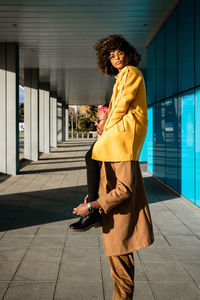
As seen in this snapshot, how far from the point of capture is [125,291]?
229cm

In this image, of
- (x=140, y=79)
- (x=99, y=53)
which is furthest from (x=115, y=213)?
(x=99, y=53)

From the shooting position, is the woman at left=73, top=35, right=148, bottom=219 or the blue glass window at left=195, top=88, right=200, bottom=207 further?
the blue glass window at left=195, top=88, right=200, bottom=207

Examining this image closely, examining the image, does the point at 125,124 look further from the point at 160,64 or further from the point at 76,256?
the point at 160,64

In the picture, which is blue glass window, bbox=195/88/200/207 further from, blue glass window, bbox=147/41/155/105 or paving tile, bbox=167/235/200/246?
blue glass window, bbox=147/41/155/105

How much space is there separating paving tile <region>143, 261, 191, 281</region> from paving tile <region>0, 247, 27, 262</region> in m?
1.51

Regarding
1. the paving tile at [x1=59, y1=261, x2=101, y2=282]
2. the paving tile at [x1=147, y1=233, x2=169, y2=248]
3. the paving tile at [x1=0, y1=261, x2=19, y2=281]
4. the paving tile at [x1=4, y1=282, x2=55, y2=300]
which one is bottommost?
the paving tile at [x1=4, y1=282, x2=55, y2=300]

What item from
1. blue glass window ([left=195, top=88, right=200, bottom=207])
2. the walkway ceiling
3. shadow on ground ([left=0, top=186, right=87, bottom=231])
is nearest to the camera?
shadow on ground ([left=0, top=186, right=87, bottom=231])

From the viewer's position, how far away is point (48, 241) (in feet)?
17.2

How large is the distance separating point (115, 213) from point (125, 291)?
0.50 metres

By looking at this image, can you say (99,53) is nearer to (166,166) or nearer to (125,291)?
(125,291)

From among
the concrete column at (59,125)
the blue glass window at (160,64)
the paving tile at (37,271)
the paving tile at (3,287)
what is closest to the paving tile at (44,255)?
the paving tile at (37,271)

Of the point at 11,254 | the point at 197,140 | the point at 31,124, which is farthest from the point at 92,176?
the point at 31,124

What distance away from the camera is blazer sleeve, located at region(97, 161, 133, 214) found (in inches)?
80.5

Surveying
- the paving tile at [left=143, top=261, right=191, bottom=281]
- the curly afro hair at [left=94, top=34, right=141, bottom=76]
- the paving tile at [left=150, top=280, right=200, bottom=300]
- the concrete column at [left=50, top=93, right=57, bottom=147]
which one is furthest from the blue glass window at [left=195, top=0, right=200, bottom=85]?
the concrete column at [left=50, top=93, right=57, bottom=147]
